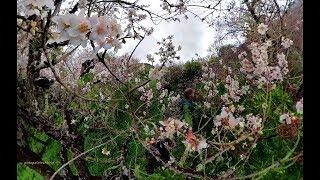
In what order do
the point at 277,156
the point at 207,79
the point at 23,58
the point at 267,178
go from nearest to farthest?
the point at 23,58
the point at 267,178
the point at 277,156
the point at 207,79

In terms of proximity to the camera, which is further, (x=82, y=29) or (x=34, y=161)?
(x=34, y=161)

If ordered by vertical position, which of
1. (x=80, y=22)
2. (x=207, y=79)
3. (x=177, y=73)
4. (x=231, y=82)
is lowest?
(x=80, y=22)

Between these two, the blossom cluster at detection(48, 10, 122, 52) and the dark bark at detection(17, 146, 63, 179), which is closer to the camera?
the blossom cluster at detection(48, 10, 122, 52)

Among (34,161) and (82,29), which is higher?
(82,29)

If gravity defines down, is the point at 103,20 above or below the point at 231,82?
below

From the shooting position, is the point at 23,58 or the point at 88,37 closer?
the point at 88,37

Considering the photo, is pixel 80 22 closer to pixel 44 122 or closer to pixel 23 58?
pixel 23 58

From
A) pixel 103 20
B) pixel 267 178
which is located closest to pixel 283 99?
pixel 267 178

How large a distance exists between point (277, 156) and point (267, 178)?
24.4 inches

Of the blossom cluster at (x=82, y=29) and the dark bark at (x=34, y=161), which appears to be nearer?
the blossom cluster at (x=82, y=29)

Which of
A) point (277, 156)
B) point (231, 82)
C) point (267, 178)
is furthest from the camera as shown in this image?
point (231, 82)

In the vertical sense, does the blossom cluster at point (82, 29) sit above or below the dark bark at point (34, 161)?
above

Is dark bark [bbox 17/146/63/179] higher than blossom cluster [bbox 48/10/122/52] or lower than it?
lower
